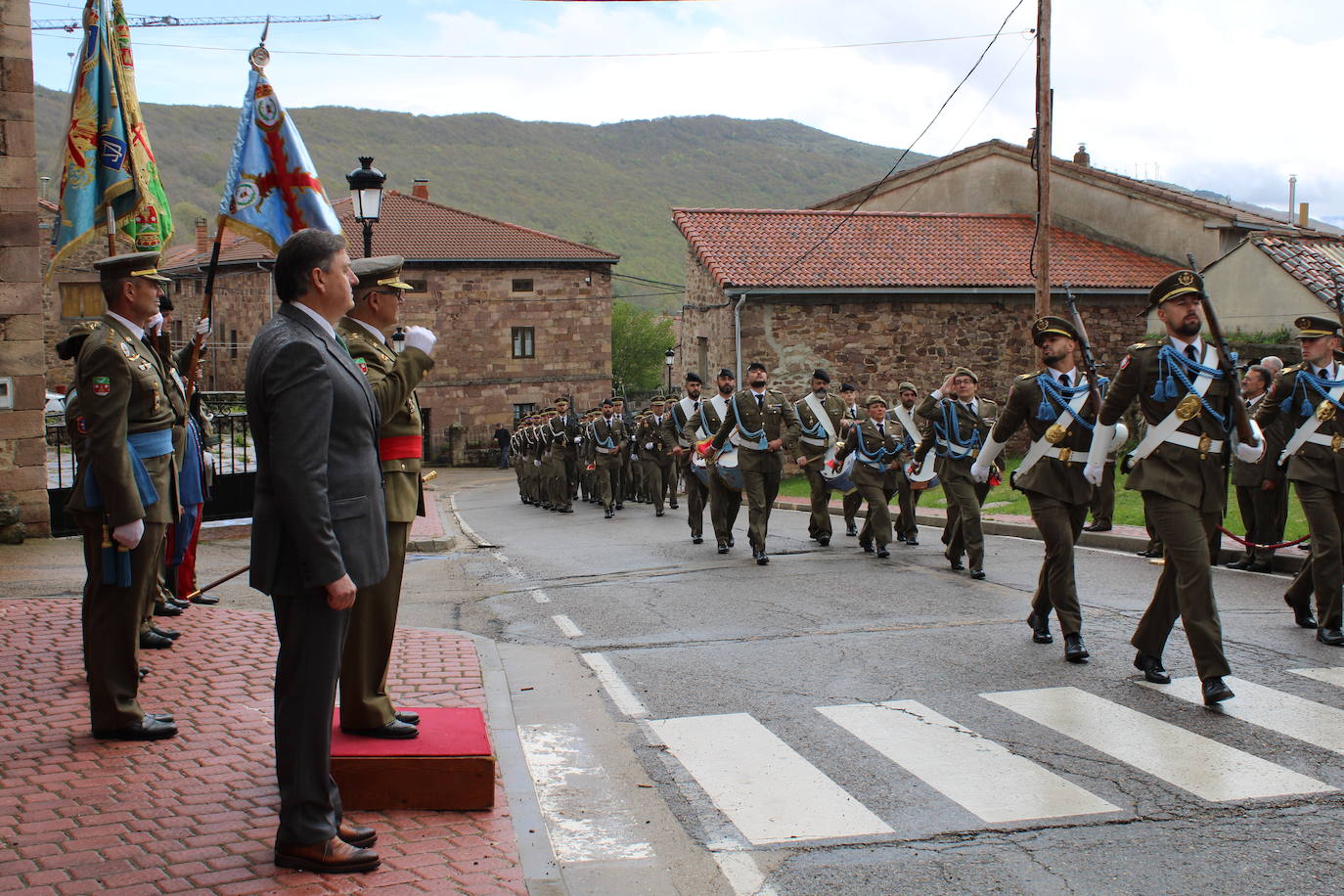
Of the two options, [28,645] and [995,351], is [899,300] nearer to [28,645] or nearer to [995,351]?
[995,351]

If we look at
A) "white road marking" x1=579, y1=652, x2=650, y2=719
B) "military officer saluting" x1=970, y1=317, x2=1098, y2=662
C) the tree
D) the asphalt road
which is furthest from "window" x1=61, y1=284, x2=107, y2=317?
"military officer saluting" x1=970, y1=317, x2=1098, y2=662

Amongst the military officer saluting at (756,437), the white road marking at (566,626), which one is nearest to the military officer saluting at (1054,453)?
the white road marking at (566,626)

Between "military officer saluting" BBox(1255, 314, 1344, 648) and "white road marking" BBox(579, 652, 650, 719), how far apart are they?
445 centimetres

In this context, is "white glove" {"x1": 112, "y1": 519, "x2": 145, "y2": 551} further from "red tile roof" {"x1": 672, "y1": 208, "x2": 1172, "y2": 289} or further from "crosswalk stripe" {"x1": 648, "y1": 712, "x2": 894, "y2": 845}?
"red tile roof" {"x1": 672, "y1": 208, "x2": 1172, "y2": 289}

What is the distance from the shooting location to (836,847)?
471cm

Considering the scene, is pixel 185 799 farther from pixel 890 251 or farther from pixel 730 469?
pixel 890 251

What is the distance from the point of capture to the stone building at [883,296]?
1228 inches

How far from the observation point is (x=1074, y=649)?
7727 mm

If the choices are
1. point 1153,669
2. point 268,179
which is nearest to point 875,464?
point 1153,669

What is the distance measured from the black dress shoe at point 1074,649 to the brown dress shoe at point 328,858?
15.9 ft

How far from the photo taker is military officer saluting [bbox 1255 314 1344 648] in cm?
823

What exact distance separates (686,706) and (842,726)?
2.97 feet

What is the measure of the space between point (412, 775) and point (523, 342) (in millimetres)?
49340

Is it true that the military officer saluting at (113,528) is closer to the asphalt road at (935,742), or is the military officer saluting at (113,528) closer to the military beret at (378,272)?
the military beret at (378,272)
